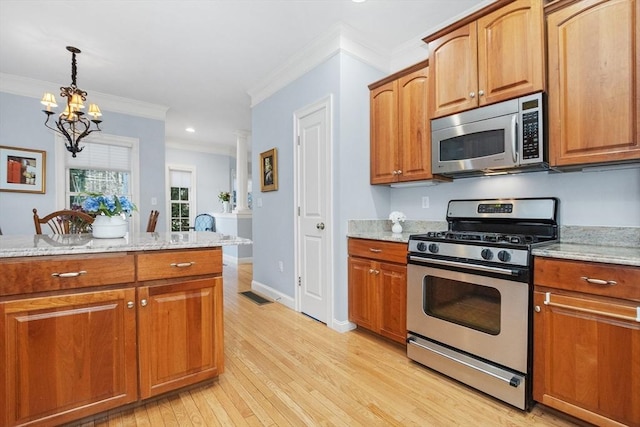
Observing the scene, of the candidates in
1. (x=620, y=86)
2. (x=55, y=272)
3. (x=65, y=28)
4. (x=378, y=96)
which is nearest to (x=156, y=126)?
(x=65, y=28)

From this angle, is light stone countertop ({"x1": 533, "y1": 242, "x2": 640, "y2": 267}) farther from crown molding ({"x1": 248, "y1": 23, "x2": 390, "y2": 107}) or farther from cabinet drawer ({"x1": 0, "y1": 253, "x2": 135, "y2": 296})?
crown molding ({"x1": 248, "y1": 23, "x2": 390, "y2": 107})

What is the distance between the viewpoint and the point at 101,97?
14.5 feet

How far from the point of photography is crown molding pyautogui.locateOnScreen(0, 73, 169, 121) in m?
3.82

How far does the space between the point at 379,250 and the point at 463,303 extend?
2.48 ft

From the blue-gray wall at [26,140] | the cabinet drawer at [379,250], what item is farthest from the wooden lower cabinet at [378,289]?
the blue-gray wall at [26,140]

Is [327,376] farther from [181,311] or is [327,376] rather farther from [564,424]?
[564,424]

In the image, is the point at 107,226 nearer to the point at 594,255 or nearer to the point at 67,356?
the point at 67,356

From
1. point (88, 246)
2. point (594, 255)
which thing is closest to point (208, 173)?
point (88, 246)

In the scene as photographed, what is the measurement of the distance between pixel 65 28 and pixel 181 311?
2950mm

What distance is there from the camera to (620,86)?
1585 mm

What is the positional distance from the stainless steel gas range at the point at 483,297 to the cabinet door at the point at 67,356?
1.78m

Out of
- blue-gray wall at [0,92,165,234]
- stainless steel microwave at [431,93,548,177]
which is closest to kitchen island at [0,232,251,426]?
stainless steel microwave at [431,93,548,177]

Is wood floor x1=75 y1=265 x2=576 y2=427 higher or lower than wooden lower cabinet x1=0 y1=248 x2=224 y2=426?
lower

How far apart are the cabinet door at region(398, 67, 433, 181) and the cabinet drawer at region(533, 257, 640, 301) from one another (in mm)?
1123
